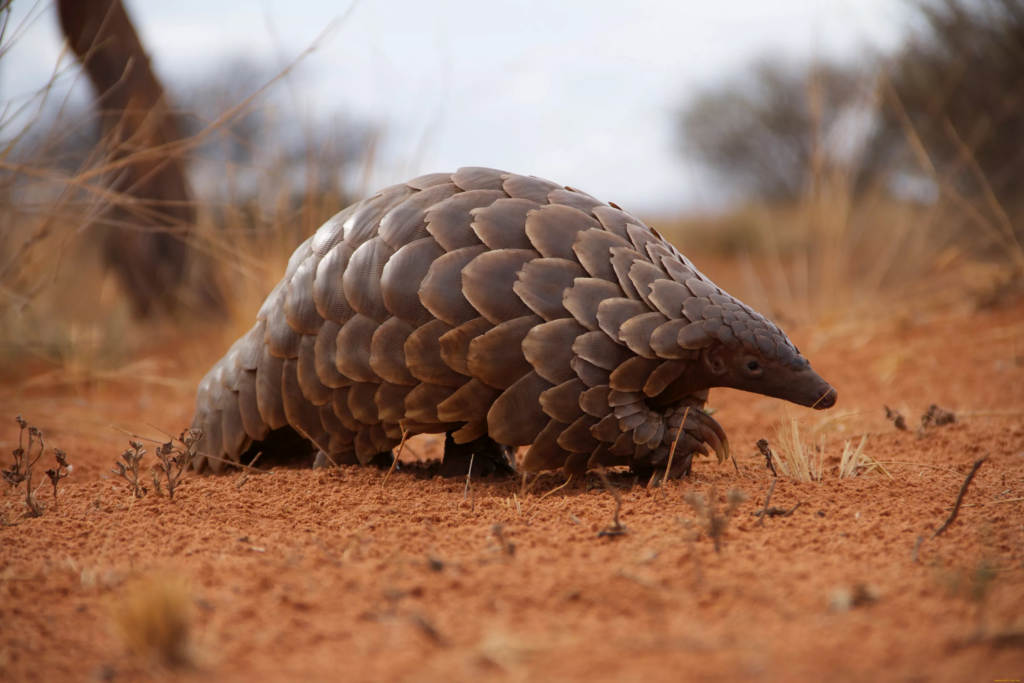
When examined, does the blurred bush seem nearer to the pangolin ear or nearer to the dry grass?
the dry grass

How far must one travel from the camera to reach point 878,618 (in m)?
1.63

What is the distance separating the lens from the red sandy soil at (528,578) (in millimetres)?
1502

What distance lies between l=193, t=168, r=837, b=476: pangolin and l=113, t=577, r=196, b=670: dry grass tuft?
51.5 inches

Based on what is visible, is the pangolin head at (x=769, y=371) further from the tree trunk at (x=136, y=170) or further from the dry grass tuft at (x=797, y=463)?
the tree trunk at (x=136, y=170)

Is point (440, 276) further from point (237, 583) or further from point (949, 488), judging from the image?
point (949, 488)

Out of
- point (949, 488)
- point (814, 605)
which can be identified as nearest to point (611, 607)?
point (814, 605)

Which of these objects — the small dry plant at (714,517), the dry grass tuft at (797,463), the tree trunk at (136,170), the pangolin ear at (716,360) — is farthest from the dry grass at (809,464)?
the tree trunk at (136,170)

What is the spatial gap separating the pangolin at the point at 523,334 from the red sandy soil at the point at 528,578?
0.75 ft

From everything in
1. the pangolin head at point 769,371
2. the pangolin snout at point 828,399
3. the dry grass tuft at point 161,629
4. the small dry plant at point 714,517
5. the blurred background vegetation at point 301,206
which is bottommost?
the dry grass tuft at point 161,629

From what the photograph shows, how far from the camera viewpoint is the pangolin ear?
8.78 feet

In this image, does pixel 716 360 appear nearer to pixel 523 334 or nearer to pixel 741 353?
pixel 741 353

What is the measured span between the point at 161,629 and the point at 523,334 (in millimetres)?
1433

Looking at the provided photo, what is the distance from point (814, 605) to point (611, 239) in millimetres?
1431

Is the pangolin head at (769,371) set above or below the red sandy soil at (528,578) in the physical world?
above
